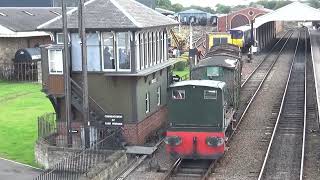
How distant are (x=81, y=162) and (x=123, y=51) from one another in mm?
4718

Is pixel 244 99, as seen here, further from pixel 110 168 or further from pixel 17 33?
pixel 17 33

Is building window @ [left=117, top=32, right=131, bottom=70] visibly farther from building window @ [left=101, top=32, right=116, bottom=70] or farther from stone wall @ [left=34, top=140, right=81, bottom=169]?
stone wall @ [left=34, top=140, right=81, bottom=169]

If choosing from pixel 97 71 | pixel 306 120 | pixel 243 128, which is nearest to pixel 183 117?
pixel 97 71

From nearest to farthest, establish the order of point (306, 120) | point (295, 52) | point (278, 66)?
1. point (306, 120)
2. point (278, 66)
3. point (295, 52)

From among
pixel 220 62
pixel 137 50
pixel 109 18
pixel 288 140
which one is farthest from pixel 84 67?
pixel 288 140

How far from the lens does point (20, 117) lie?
29.2 meters

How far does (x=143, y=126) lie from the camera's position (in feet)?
71.9

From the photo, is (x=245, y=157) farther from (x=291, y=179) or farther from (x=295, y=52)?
(x=295, y=52)

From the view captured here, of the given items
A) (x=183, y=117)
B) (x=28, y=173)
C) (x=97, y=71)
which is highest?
(x=97, y=71)

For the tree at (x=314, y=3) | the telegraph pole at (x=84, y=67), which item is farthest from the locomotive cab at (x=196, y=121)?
the tree at (x=314, y=3)

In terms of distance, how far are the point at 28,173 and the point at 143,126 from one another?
5.09 meters

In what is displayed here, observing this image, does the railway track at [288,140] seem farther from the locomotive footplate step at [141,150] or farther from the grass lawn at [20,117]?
the grass lawn at [20,117]

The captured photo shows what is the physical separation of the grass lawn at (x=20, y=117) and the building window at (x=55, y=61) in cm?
349

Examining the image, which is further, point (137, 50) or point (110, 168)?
point (137, 50)
